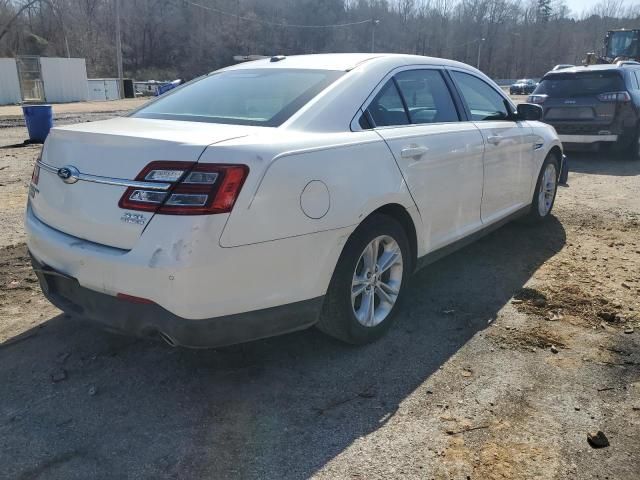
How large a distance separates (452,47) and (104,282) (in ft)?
358

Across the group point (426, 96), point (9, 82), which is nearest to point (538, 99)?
point (426, 96)

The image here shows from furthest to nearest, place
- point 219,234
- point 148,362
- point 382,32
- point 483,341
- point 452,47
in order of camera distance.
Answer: point 452,47
point 382,32
point 483,341
point 148,362
point 219,234

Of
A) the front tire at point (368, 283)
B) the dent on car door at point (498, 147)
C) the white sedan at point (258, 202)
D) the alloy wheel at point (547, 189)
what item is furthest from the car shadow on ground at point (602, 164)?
the front tire at point (368, 283)

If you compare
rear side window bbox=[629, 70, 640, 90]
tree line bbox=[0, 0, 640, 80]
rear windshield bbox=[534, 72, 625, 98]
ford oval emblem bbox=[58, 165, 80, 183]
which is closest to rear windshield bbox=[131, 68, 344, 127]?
ford oval emblem bbox=[58, 165, 80, 183]

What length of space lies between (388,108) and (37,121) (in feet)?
38.8

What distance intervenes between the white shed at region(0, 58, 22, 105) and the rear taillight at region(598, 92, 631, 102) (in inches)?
1218

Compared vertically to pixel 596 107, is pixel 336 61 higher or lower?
higher

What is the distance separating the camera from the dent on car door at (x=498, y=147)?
438 cm

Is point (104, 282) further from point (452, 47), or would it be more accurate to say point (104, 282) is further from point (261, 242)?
point (452, 47)

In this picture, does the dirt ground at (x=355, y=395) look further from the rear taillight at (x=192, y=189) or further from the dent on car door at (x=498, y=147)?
the rear taillight at (x=192, y=189)

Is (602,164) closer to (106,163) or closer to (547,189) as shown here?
(547,189)

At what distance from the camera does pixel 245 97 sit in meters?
3.36

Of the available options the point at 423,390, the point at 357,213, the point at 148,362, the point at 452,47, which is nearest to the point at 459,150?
the point at 357,213

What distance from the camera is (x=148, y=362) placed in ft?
10.5
